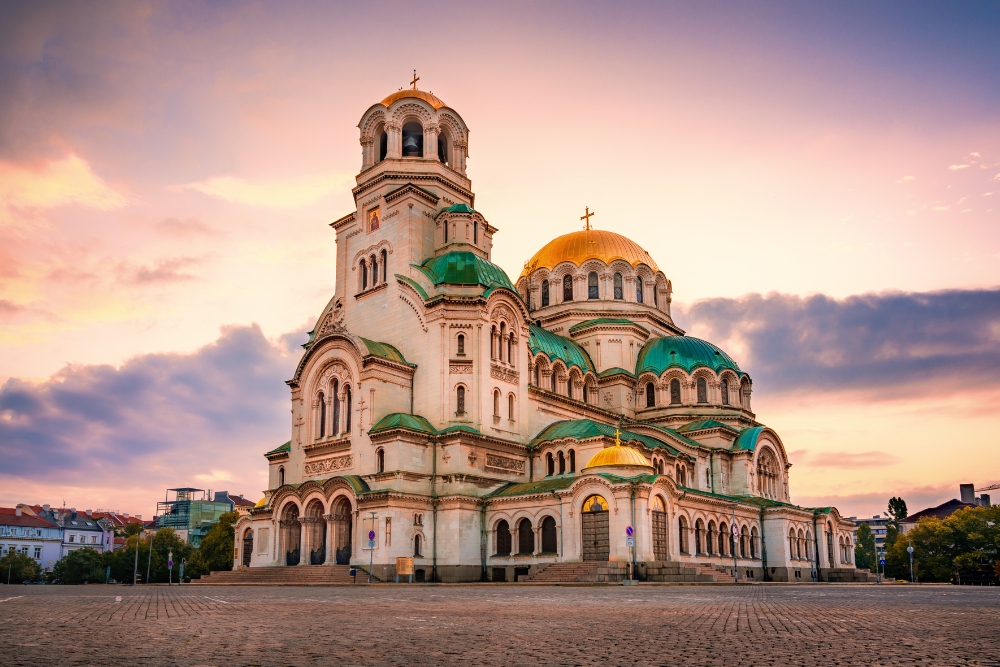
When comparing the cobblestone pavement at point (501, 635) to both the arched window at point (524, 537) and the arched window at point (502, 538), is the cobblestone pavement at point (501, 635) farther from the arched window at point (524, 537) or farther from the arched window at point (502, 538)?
the arched window at point (502, 538)

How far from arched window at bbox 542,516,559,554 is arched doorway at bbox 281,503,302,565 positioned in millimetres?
13744

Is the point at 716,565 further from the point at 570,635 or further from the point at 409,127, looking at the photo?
the point at 570,635

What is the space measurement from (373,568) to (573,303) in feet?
92.1

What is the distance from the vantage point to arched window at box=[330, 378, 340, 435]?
159 ft

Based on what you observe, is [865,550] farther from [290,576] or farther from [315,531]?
[290,576]

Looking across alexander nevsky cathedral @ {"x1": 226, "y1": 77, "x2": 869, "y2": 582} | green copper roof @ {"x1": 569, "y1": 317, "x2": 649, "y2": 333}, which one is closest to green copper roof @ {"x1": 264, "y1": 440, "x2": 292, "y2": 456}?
alexander nevsky cathedral @ {"x1": 226, "y1": 77, "x2": 869, "y2": 582}

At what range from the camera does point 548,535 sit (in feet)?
141

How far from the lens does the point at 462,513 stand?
44.1 metres

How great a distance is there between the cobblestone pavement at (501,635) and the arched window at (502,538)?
2748 cm

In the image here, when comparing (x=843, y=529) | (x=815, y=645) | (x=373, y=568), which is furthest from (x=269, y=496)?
(x=815, y=645)

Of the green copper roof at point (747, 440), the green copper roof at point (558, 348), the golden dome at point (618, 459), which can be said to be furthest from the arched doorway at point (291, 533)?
the green copper roof at point (747, 440)

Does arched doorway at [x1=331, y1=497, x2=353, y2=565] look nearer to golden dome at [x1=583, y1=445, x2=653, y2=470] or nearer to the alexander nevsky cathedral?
the alexander nevsky cathedral

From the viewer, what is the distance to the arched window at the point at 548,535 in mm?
42844

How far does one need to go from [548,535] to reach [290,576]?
13156mm
